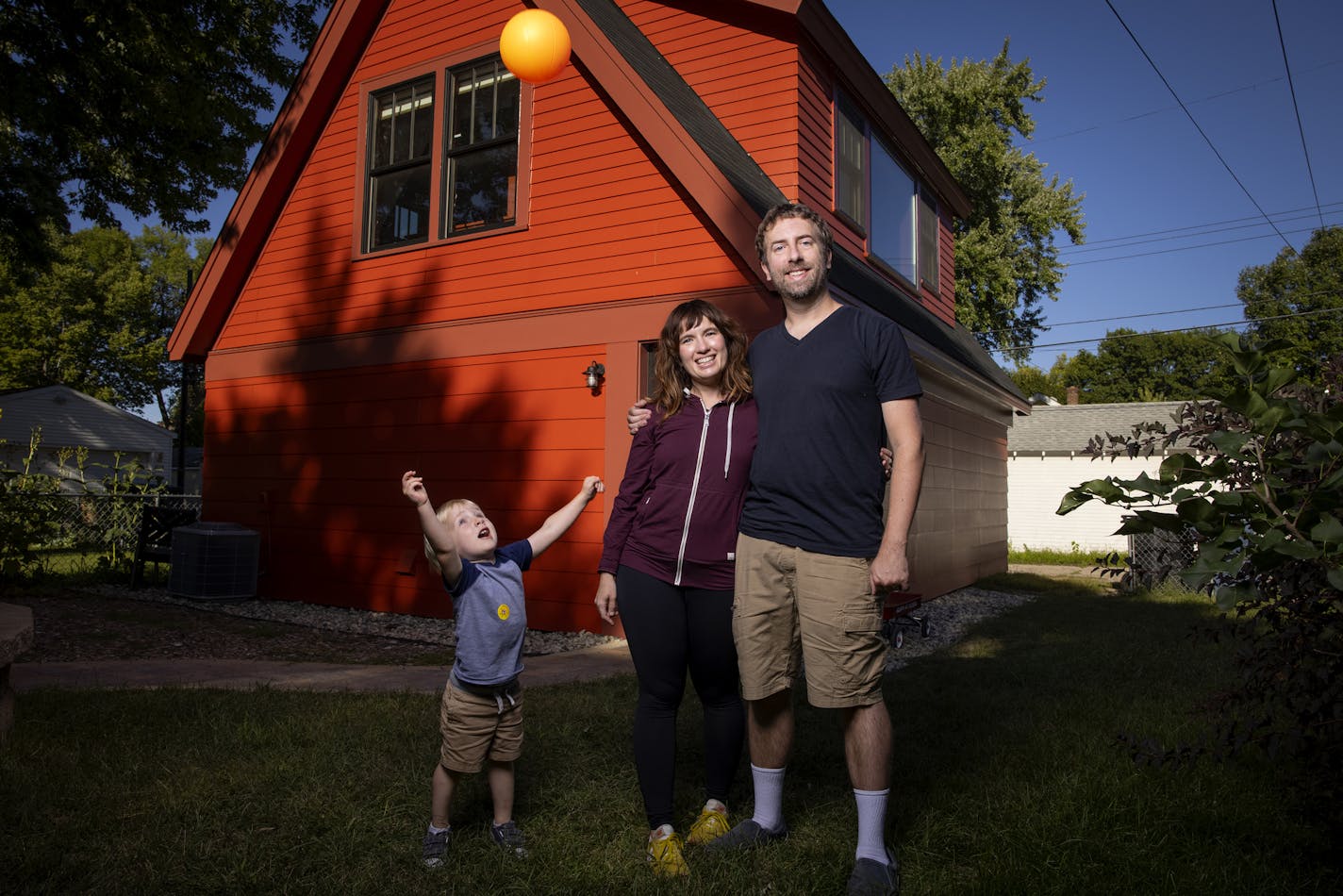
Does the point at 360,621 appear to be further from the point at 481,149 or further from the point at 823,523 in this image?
the point at 823,523

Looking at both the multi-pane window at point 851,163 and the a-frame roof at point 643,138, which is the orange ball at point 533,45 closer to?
the a-frame roof at point 643,138

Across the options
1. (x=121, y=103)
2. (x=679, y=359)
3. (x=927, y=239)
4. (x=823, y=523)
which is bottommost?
(x=823, y=523)

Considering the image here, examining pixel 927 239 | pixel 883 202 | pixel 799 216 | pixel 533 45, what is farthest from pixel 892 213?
pixel 799 216

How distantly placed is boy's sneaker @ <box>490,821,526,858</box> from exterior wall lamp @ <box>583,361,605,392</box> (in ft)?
17.2

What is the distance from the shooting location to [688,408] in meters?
3.04

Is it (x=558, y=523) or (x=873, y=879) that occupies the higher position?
(x=558, y=523)

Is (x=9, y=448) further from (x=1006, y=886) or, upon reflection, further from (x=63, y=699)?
(x=1006, y=886)

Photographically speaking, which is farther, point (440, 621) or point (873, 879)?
point (440, 621)

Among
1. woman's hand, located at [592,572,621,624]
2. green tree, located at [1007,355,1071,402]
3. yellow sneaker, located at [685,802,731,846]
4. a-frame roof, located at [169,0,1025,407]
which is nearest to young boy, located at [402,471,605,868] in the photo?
woman's hand, located at [592,572,621,624]

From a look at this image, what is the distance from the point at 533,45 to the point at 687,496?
4339 mm

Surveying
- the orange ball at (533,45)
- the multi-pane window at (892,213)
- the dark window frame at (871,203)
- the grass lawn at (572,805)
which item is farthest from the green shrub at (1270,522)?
the multi-pane window at (892,213)

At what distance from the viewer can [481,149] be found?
9000 mm

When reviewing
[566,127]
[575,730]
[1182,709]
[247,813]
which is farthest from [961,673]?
[566,127]

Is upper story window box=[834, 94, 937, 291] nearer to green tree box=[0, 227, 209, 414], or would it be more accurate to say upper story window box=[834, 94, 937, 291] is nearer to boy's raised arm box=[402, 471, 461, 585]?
boy's raised arm box=[402, 471, 461, 585]
